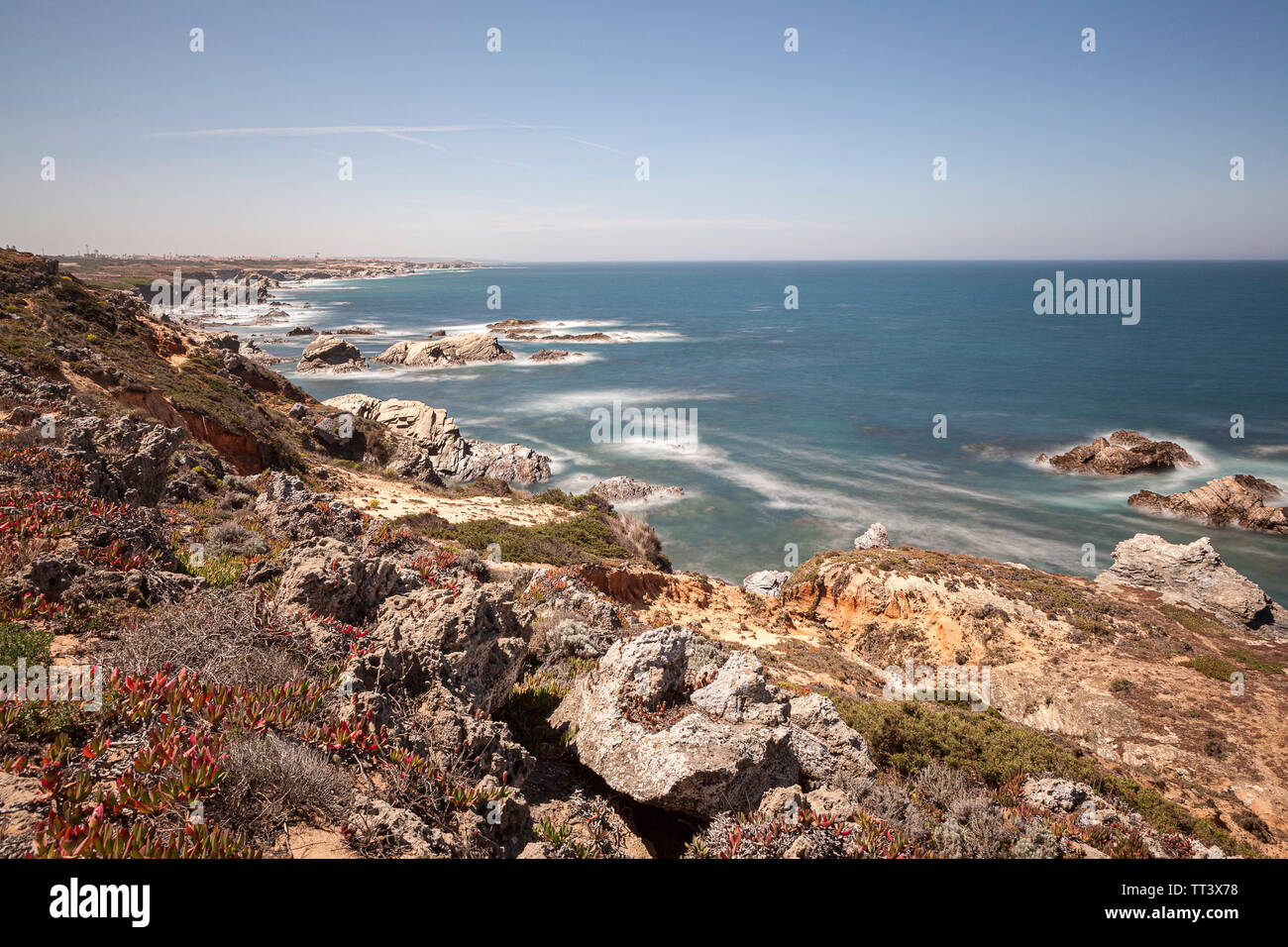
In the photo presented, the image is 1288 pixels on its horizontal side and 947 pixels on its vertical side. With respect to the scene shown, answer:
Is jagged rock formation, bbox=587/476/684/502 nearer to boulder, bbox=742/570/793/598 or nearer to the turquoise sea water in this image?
the turquoise sea water

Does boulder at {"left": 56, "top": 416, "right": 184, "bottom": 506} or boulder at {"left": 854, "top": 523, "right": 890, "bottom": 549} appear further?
boulder at {"left": 854, "top": 523, "right": 890, "bottom": 549}

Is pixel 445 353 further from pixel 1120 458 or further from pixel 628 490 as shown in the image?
pixel 1120 458

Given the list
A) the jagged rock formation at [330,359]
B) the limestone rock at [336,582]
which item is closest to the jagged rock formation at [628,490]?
the limestone rock at [336,582]

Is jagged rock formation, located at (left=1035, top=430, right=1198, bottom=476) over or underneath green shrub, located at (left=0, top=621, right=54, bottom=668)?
A: underneath

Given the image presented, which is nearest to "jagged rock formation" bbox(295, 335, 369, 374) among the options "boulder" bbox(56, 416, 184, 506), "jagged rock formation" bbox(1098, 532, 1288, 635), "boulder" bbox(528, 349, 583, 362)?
"boulder" bbox(528, 349, 583, 362)

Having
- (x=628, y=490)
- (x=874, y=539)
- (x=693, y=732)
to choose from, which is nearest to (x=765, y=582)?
(x=874, y=539)
